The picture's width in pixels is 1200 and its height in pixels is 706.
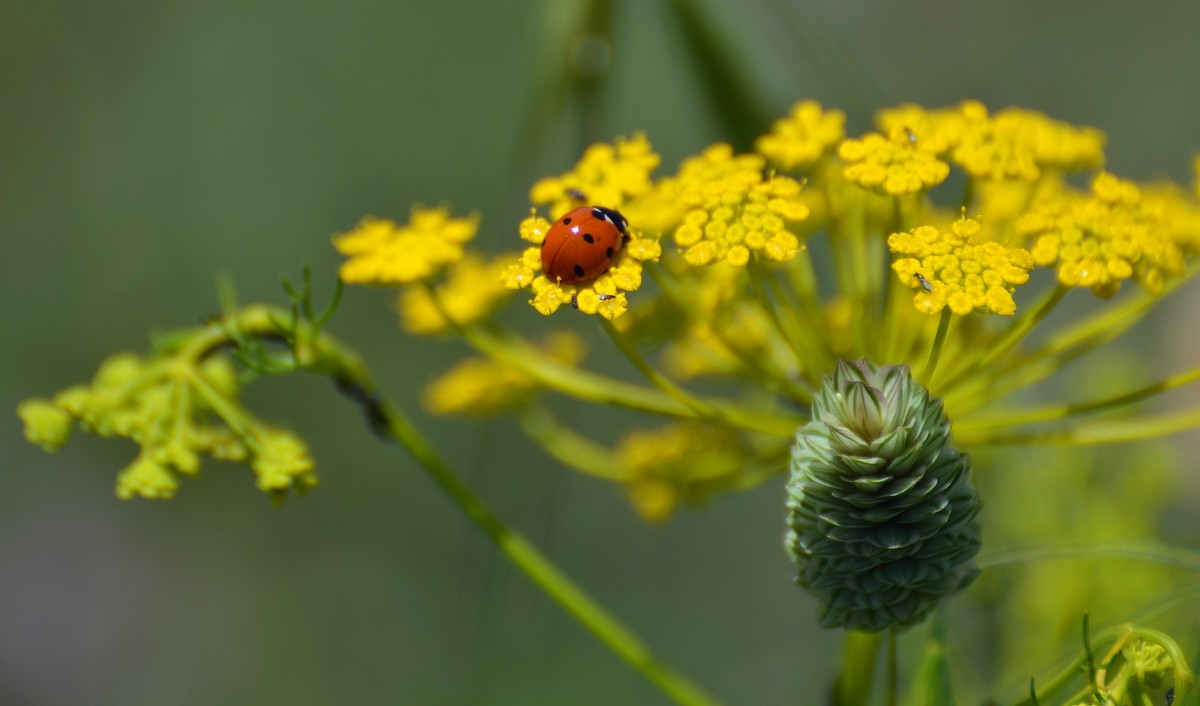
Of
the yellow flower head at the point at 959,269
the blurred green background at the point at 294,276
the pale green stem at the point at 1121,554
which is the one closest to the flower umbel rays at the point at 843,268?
the yellow flower head at the point at 959,269

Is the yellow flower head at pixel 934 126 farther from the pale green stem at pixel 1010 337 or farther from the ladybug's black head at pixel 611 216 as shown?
the ladybug's black head at pixel 611 216

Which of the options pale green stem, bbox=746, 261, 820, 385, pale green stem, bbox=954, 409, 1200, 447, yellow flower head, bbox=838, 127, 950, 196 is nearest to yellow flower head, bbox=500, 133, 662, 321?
pale green stem, bbox=746, 261, 820, 385

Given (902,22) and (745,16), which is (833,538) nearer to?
(745,16)

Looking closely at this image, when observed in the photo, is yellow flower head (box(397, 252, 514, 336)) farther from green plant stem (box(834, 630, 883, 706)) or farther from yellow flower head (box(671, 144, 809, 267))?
green plant stem (box(834, 630, 883, 706))

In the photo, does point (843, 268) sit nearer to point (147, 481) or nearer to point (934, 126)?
point (934, 126)

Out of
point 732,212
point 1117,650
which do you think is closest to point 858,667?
point 1117,650
